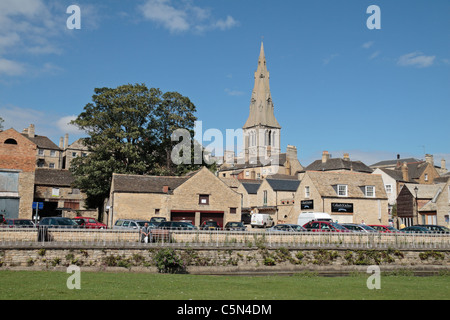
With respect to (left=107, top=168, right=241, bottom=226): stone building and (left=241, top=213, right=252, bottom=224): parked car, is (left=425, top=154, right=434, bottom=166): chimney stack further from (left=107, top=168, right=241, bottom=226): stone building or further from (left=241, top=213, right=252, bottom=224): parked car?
(left=107, top=168, right=241, bottom=226): stone building

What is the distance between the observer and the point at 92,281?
19.0m

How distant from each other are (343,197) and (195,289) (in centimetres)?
3421

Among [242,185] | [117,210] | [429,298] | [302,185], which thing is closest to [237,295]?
[429,298]

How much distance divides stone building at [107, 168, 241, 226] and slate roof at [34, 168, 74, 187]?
18794 mm

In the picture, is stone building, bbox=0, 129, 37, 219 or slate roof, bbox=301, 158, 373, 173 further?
slate roof, bbox=301, 158, 373, 173

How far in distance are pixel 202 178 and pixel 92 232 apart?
892 inches

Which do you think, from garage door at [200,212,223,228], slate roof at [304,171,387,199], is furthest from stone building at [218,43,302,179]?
garage door at [200,212,223,228]

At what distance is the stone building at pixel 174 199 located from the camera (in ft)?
149

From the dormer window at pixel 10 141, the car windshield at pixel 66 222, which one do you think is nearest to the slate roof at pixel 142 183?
the car windshield at pixel 66 222

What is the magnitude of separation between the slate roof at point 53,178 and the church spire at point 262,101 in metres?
93.6

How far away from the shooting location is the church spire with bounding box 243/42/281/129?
494 feet

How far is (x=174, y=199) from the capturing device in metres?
47.0

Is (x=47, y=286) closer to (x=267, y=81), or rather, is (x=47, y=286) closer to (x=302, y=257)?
(x=302, y=257)

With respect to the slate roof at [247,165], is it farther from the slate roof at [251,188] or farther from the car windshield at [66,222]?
the car windshield at [66,222]
